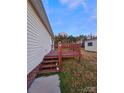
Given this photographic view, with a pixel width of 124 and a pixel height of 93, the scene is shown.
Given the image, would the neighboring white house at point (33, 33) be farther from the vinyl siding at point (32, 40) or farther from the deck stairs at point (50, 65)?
the deck stairs at point (50, 65)

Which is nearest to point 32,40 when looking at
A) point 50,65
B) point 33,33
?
point 33,33

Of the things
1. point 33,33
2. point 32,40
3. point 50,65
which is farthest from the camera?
point 50,65

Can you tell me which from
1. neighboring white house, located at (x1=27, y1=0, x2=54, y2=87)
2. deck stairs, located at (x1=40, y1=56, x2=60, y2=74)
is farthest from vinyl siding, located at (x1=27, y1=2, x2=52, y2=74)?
deck stairs, located at (x1=40, y1=56, x2=60, y2=74)

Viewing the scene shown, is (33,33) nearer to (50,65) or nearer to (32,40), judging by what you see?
(32,40)

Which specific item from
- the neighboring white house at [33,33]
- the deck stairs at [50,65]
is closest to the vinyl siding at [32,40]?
the neighboring white house at [33,33]

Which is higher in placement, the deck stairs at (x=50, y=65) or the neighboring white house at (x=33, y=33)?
the neighboring white house at (x=33, y=33)

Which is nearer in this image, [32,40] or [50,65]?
[32,40]

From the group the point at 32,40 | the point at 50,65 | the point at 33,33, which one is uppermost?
the point at 33,33

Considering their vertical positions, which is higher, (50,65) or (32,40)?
(32,40)

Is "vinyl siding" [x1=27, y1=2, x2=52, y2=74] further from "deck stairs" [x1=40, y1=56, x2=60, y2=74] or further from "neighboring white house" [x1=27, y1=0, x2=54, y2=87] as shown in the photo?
"deck stairs" [x1=40, y1=56, x2=60, y2=74]
